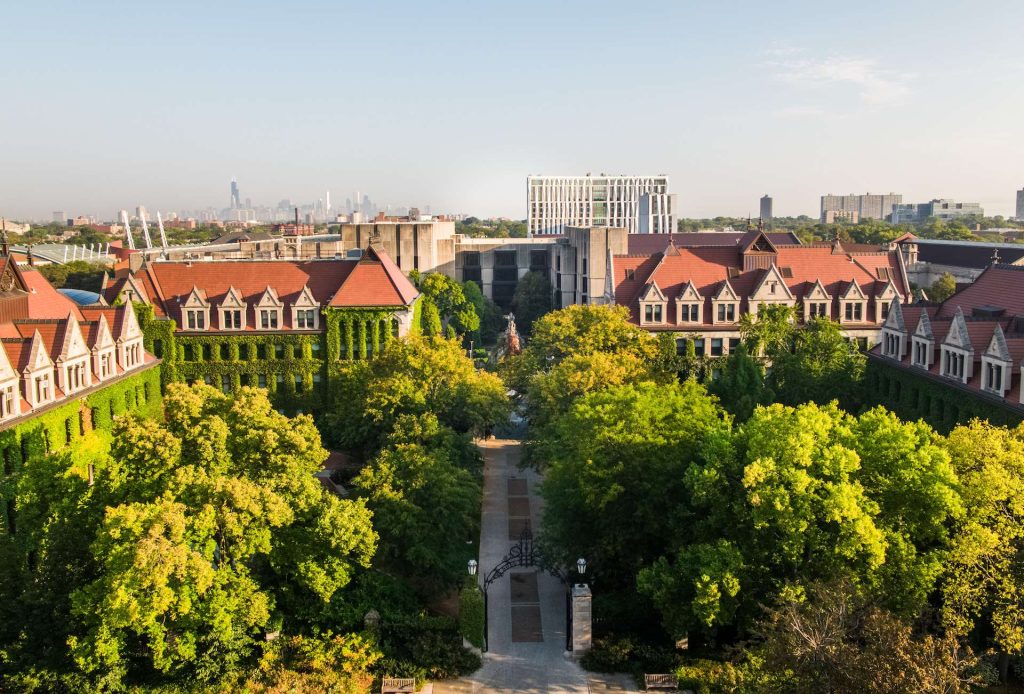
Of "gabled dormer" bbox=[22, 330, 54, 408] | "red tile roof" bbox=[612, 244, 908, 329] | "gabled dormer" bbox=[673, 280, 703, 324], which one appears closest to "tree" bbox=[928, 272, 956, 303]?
"red tile roof" bbox=[612, 244, 908, 329]

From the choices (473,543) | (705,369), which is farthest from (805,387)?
(473,543)

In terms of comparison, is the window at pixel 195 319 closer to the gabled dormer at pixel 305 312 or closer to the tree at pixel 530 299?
→ the gabled dormer at pixel 305 312

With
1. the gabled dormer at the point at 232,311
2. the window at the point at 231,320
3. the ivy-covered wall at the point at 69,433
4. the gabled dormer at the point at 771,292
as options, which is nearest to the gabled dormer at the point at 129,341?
the ivy-covered wall at the point at 69,433

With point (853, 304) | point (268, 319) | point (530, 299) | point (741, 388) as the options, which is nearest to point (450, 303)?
point (530, 299)

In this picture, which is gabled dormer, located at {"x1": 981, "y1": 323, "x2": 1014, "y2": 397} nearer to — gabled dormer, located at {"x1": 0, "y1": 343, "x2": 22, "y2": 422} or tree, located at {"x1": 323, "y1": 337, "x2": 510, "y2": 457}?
tree, located at {"x1": 323, "y1": 337, "x2": 510, "y2": 457}

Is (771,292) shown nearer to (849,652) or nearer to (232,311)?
(232,311)

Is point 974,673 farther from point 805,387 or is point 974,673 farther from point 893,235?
point 893,235
